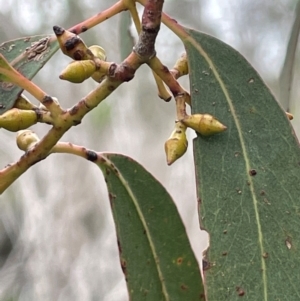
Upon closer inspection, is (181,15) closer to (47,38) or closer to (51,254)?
(51,254)

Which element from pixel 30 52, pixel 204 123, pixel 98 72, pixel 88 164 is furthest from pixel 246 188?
pixel 88 164

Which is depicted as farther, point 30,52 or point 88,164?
point 88,164

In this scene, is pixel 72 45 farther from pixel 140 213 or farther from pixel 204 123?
pixel 140 213

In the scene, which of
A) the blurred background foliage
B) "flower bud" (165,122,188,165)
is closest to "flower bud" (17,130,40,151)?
"flower bud" (165,122,188,165)

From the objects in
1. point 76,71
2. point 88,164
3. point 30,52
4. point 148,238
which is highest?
point 88,164

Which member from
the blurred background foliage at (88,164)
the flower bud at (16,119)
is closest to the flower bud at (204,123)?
the flower bud at (16,119)

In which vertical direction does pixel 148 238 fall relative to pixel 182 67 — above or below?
below

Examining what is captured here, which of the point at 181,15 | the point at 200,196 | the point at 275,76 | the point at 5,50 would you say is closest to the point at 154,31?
the point at 200,196
